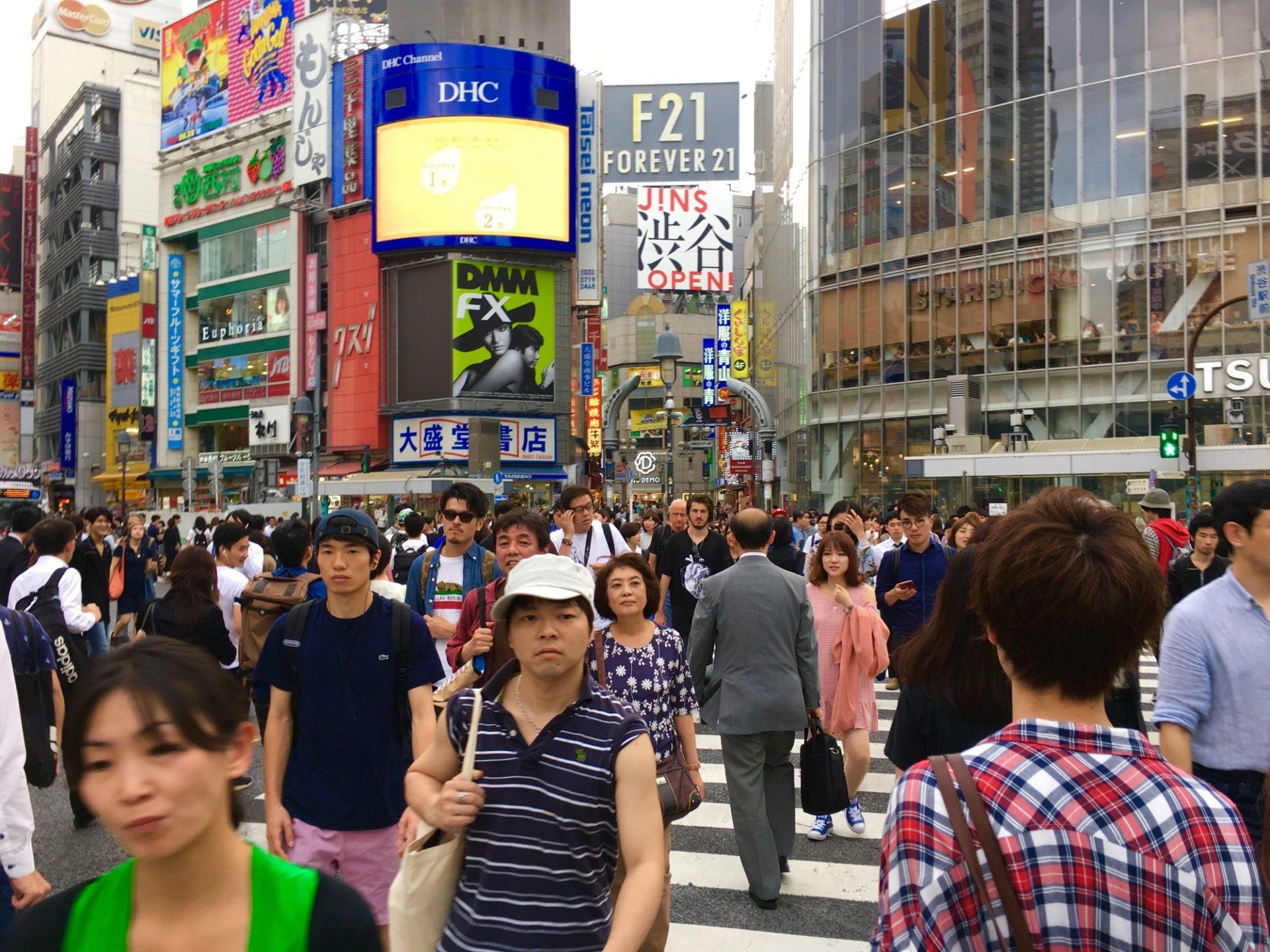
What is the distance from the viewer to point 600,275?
52.1 m

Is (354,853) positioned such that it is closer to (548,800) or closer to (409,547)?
(548,800)

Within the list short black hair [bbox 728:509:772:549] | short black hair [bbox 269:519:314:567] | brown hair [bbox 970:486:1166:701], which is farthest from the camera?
short black hair [bbox 269:519:314:567]

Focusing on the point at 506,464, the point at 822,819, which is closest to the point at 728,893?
the point at 822,819

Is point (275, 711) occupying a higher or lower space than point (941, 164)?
lower

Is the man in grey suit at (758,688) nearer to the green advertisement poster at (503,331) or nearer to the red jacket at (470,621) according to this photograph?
the red jacket at (470,621)

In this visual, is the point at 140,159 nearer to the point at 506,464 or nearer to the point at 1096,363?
the point at 506,464

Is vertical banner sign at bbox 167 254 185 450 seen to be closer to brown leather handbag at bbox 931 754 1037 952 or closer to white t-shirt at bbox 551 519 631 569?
white t-shirt at bbox 551 519 631 569

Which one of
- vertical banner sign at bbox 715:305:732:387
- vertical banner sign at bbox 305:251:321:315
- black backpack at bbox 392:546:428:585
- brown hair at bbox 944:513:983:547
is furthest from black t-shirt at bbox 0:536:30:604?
vertical banner sign at bbox 305:251:321:315

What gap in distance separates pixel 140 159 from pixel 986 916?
287 feet

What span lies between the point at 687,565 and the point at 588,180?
42896mm

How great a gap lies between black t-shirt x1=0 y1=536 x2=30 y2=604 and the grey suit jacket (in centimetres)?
691

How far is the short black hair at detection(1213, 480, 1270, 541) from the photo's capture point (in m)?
3.48

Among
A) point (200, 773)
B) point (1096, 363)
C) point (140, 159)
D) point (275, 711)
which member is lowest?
point (275, 711)

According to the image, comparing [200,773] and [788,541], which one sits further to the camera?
[788,541]
